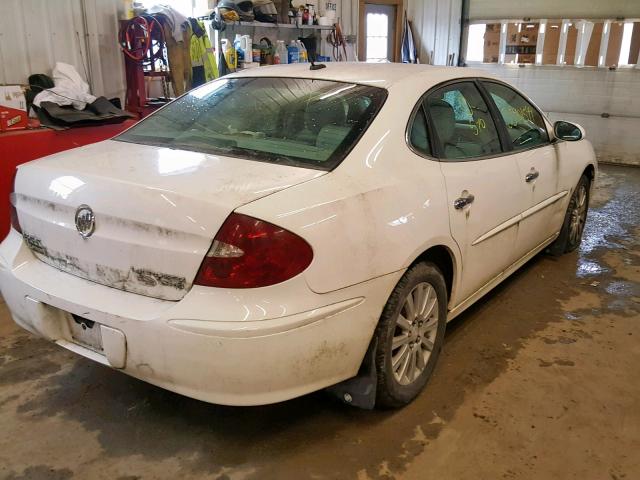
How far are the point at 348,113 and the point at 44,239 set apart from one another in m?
1.32

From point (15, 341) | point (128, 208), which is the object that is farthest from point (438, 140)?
point (15, 341)

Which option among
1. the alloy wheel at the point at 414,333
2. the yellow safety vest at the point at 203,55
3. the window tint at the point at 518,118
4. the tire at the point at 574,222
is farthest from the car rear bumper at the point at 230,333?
the yellow safety vest at the point at 203,55

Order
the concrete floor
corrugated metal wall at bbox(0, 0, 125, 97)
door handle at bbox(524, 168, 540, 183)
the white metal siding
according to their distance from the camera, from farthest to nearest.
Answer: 1. the white metal siding
2. corrugated metal wall at bbox(0, 0, 125, 97)
3. door handle at bbox(524, 168, 540, 183)
4. the concrete floor

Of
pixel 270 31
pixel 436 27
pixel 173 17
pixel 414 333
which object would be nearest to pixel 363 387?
pixel 414 333

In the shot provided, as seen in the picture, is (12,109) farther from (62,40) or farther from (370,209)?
(370,209)

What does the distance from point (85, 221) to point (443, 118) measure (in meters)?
1.64

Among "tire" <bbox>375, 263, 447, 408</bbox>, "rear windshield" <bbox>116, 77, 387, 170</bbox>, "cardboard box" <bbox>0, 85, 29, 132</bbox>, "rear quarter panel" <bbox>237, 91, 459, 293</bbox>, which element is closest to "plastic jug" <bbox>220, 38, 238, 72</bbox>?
"cardboard box" <bbox>0, 85, 29, 132</bbox>

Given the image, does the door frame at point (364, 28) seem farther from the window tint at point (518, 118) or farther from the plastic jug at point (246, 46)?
the window tint at point (518, 118)

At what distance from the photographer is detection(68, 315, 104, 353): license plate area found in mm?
2094

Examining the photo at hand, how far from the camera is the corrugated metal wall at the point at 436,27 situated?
977 cm

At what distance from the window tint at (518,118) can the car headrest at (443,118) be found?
579mm

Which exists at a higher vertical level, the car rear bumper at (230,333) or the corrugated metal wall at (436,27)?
the corrugated metal wall at (436,27)

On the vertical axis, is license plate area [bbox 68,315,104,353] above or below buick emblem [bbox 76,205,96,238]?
below

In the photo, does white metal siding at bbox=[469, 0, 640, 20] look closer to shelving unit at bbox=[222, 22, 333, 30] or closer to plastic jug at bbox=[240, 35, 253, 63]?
shelving unit at bbox=[222, 22, 333, 30]
